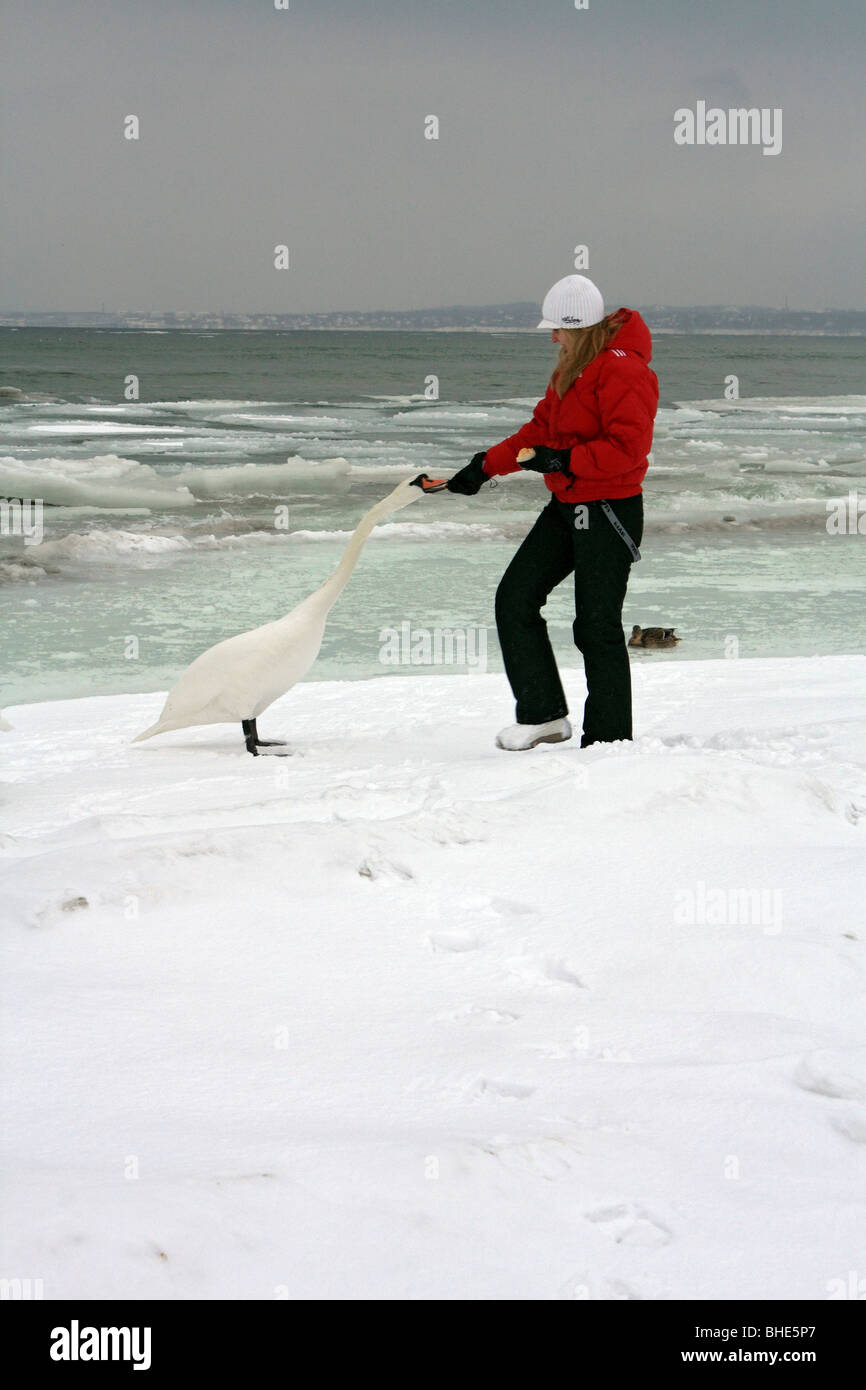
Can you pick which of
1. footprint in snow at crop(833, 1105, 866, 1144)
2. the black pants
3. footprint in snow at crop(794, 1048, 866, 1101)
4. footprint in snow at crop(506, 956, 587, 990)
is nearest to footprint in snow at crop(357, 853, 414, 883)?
footprint in snow at crop(506, 956, 587, 990)

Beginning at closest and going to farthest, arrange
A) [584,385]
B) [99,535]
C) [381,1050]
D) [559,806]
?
[381,1050] < [559,806] < [584,385] < [99,535]

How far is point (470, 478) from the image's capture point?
4562mm

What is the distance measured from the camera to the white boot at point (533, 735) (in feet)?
15.3

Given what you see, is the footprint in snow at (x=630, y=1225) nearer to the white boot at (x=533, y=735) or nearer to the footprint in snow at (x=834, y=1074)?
the footprint in snow at (x=834, y=1074)

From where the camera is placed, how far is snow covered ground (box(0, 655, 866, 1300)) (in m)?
1.53

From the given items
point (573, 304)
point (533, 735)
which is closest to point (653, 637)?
point (533, 735)

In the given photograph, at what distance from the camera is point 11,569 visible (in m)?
12.3

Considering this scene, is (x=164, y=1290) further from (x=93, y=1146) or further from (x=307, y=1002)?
(x=307, y=1002)

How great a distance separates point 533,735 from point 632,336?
1455mm

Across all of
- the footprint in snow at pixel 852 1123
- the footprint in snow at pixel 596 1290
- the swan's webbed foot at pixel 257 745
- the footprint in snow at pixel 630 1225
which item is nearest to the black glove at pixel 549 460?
the swan's webbed foot at pixel 257 745

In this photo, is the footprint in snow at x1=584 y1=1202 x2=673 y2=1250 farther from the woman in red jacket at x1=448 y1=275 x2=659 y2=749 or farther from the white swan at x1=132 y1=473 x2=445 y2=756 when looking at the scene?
the white swan at x1=132 y1=473 x2=445 y2=756

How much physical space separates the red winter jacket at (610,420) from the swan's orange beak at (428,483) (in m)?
0.39
